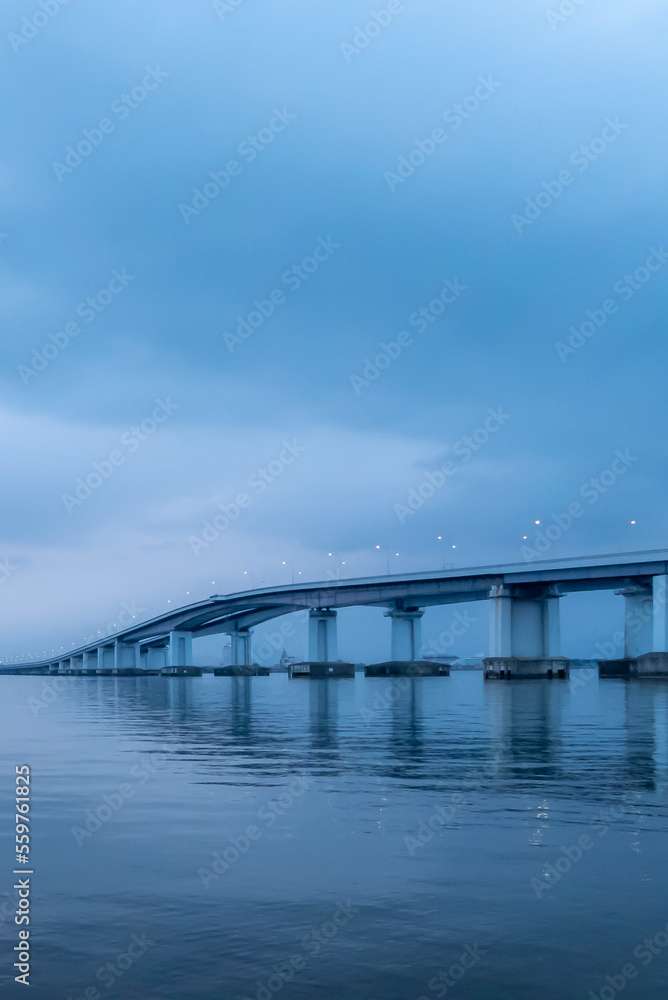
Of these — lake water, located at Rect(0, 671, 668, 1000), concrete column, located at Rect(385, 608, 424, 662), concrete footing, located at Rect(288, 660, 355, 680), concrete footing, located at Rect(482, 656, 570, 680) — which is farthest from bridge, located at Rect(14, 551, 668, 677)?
lake water, located at Rect(0, 671, 668, 1000)

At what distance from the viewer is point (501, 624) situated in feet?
543

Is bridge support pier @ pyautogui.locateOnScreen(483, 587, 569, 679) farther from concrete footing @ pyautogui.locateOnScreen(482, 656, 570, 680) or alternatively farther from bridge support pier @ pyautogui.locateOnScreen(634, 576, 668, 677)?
bridge support pier @ pyautogui.locateOnScreen(634, 576, 668, 677)

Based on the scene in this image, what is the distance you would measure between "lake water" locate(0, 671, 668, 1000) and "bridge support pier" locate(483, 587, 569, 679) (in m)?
133

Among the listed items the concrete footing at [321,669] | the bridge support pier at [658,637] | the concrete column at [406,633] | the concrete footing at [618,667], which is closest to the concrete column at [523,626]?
the concrete footing at [618,667]

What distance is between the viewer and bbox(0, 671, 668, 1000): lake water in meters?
9.85

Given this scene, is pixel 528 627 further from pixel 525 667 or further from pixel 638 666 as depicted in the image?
pixel 638 666

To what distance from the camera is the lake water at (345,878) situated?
9852 millimetres

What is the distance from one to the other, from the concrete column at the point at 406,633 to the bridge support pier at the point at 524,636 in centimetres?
3069

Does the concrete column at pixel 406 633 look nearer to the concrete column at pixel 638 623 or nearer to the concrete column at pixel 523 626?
the concrete column at pixel 523 626

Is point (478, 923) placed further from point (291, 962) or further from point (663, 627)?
point (663, 627)

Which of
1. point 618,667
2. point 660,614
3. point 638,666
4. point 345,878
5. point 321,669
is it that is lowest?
point 321,669

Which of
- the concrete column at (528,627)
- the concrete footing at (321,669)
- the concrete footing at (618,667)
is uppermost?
the concrete column at (528,627)

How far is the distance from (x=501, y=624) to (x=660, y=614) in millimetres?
29559

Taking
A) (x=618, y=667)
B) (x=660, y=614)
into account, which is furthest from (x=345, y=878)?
(x=618, y=667)
